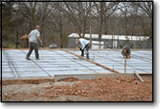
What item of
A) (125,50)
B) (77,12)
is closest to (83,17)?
(77,12)

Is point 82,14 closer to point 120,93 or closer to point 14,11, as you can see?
point 14,11

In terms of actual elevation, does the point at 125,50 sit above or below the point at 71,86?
above

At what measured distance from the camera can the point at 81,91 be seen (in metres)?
5.45

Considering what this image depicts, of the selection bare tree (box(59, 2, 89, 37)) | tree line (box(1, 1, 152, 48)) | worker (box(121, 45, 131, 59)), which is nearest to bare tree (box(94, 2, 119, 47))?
tree line (box(1, 1, 152, 48))

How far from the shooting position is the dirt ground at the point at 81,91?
5.12 meters

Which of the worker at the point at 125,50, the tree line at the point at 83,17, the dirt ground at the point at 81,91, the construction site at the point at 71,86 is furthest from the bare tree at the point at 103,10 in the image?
the dirt ground at the point at 81,91

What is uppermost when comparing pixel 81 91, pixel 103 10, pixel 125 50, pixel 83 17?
pixel 103 10

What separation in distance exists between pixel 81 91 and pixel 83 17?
20.8 m

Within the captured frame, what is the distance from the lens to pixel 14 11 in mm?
27391

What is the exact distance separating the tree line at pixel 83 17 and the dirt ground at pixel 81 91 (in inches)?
693

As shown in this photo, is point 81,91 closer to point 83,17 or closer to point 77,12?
point 83,17

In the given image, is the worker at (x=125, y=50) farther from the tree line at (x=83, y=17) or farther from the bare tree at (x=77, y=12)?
the bare tree at (x=77, y=12)

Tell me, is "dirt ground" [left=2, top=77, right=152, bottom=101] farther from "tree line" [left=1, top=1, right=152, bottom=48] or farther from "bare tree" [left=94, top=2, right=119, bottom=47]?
"bare tree" [left=94, top=2, right=119, bottom=47]
